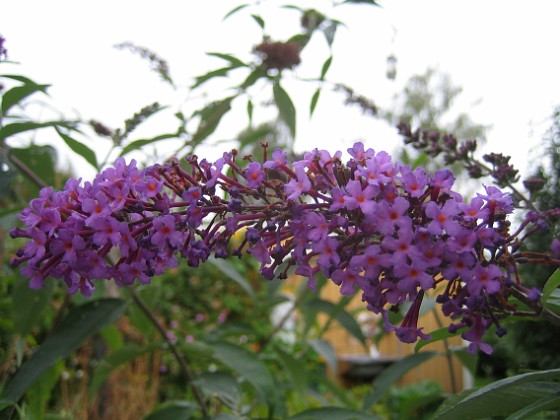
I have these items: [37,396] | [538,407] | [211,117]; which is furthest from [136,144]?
[538,407]

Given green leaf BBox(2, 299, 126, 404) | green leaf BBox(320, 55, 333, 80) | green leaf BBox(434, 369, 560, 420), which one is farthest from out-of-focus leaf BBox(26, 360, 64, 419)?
green leaf BBox(320, 55, 333, 80)

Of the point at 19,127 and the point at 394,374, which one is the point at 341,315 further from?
the point at 19,127

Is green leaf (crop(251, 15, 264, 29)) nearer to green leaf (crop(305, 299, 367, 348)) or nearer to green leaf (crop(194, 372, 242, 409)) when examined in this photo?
green leaf (crop(305, 299, 367, 348))

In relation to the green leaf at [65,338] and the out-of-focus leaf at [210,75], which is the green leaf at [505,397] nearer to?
the green leaf at [65,338]

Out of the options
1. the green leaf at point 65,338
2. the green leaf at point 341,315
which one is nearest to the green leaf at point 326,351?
the green leaf at point 341,315

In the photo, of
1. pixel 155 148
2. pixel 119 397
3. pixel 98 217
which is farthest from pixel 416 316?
pixel 119 397
